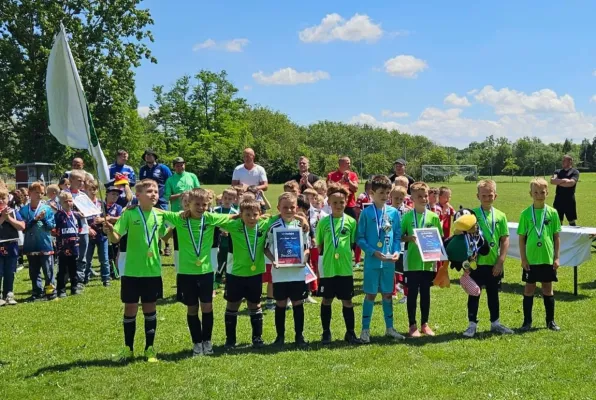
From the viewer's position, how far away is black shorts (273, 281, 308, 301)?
6945 millimetres

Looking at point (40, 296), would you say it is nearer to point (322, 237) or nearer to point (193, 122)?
point (322, 237)

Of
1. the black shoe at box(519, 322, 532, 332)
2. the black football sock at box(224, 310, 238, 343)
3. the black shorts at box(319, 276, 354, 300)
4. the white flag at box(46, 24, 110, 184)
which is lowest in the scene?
the black shoe at box(519, 322, 532, 332)

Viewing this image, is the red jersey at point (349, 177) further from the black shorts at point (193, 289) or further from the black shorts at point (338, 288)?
the black shorts at point (193, 289)

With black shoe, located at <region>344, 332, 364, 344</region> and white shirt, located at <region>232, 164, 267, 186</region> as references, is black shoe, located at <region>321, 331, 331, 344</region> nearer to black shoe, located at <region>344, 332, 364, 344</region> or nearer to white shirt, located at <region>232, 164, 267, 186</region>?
black shoe, located at <region>344, 332, 364, 344</region>

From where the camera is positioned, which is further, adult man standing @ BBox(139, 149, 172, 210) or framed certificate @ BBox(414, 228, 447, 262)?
adult man standing @ BBox(139, 149, 172, 210)

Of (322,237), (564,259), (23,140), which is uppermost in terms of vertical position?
(23,140)

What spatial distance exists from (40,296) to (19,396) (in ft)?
17.2

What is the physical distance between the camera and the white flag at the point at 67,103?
23.7 ft

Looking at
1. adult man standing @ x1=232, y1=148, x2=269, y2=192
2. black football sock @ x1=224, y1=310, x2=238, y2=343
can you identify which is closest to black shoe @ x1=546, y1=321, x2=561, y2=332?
black football sock @ x1=224, y1=310, x2=238, y2=343

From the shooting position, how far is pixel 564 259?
32.1 feet

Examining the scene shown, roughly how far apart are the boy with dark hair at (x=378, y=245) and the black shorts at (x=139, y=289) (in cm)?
257

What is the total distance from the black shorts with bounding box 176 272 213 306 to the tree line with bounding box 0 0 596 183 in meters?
34.9

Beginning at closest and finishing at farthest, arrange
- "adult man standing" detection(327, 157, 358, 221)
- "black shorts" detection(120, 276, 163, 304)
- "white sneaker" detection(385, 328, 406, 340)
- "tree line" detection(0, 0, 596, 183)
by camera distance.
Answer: "black shorts" detection(120, 276, 163, 304)
"white sneaker" detection(385, 328, 406, 340)
"adult man standing" detection(327, 157, 358, 221)
"tree line" detection(0, 0, 596, 183)

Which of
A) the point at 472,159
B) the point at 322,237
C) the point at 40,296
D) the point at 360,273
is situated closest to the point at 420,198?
the point at 322,237
